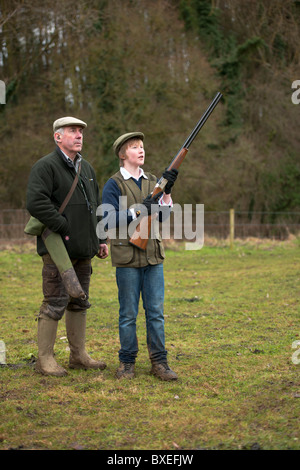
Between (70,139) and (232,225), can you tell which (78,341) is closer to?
(70,139)

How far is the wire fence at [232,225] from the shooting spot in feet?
63.1

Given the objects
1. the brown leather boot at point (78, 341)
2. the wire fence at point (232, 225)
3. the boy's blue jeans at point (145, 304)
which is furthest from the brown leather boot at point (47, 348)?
the wire fence at point (232, 225)

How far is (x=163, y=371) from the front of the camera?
16.8ft

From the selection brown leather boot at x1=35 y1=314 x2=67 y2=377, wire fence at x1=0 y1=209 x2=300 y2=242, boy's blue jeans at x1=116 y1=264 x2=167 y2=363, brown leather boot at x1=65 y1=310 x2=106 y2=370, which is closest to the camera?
boy's blue jeans at x1=116 y1=264 x2=167 y2=363

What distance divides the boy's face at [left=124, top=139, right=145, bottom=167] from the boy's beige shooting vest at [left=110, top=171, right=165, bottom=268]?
0.52 feet

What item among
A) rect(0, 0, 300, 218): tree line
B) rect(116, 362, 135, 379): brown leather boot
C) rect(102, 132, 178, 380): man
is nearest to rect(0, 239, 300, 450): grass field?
rect(116, 362, 135, 379): brown leather boot

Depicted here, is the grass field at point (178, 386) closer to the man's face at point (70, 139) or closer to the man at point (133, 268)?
the man at point (133, 268)

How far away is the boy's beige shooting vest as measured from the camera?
5.09 metres

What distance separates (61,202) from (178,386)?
75.9 inches

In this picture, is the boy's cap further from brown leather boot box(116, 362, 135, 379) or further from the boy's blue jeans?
brown leather boot box(116, 362, 135, 379)

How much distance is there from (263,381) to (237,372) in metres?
0.39
